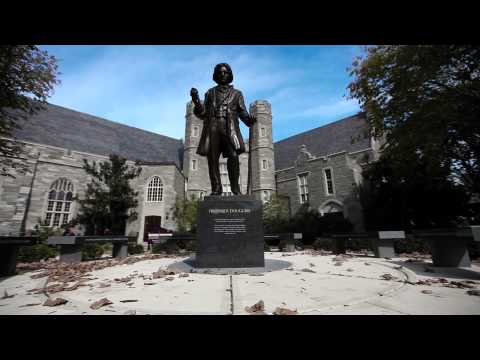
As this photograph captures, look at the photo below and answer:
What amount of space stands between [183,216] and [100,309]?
63.0 ft

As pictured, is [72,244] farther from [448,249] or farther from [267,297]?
[448,249]

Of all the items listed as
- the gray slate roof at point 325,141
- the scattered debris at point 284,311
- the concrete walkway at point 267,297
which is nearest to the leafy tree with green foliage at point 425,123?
the gray slate roof at point 325,141

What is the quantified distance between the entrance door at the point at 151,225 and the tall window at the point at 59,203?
6647mm

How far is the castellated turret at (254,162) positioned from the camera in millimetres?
26119

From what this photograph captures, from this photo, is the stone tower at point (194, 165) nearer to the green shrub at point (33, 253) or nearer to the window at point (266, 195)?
the window at point (266, 195)

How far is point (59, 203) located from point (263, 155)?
20742 millimetres

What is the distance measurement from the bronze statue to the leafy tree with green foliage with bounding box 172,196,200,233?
49.7 ft

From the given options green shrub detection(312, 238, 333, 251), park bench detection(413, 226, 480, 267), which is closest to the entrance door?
green shrub detection(312, 238, 333, 251)

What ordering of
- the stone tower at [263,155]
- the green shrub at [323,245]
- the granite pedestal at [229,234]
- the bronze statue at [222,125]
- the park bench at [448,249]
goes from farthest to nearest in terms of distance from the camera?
1. the stone tower at [263,155]
2. the green shrub at [323,245]
3. the bronze statue at [222,125]
4. the park bench at [448,249]
5. the granite pedestal at [229,234]

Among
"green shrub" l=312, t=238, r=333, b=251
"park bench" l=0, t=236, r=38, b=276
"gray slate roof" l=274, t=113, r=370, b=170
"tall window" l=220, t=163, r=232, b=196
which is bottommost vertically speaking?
"green shrub" l=312, t=238, r=333, b=251

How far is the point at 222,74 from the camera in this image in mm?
6086

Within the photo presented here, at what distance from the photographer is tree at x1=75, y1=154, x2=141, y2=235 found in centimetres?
1958

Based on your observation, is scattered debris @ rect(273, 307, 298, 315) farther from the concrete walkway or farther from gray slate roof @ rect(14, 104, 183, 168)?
gray slate roof @ rect(14, 104, 183, 168)

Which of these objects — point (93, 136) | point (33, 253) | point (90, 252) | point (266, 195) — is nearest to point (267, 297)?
point (90, 252)
